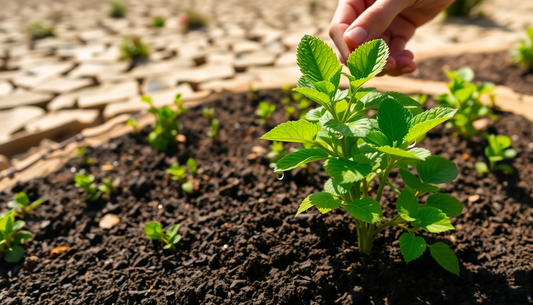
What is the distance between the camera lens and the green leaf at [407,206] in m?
1.18

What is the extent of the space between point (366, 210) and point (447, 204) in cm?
35

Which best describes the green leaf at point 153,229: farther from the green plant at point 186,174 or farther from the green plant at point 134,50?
the green plant at point 134,50

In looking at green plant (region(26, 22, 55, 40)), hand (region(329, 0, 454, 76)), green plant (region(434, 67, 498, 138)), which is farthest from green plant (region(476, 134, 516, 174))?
green plant (region(26, 22, 55, 40))

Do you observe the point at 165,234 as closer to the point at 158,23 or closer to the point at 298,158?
the point at 298,158

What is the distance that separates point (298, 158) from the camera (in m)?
1.17

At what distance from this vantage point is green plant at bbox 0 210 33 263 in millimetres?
1651

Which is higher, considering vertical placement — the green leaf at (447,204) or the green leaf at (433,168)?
the green leaf at (433,168)

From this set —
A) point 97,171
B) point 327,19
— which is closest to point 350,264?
point 97,171

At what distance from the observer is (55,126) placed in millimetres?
3025

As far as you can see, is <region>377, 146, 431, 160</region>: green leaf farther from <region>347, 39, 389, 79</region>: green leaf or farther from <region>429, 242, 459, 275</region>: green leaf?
<region>429, 242, 459, 275</region>: green leaf

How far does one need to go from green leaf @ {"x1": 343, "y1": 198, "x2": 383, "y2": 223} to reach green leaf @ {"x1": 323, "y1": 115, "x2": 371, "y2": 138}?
259 mm

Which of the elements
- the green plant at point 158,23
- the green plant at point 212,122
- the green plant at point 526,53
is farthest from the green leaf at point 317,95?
the green plant at point 158,23

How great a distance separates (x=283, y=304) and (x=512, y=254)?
102 centimetres

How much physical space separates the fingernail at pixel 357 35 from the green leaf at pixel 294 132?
0.60 metres
